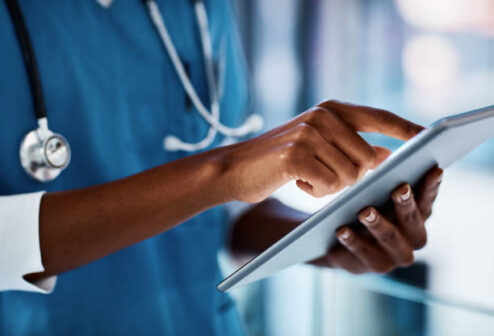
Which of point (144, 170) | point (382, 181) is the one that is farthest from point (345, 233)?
Answer: point (144, 170)

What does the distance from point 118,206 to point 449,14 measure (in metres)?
3.10

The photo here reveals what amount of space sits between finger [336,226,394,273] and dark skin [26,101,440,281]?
0.11 metres

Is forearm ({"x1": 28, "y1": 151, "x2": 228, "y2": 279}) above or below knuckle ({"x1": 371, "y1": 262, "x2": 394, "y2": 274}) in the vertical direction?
above

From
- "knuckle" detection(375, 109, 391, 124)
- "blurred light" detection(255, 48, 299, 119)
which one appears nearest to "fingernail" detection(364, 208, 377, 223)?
"knuckle" detection(375, 109, 391, 124)

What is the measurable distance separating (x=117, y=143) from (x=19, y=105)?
0.17m

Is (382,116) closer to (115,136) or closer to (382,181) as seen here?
(382,181)

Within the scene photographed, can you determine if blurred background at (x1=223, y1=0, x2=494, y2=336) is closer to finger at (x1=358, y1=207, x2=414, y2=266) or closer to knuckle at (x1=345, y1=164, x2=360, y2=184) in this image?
finger at (x1=358, y1=207, x2=414, y2=266)

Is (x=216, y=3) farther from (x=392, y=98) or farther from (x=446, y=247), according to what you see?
(x=392, y=98)

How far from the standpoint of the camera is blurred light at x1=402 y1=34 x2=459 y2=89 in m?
3.19

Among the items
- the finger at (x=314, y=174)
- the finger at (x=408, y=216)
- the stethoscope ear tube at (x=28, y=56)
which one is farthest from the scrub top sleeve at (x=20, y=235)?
the finger at (x=408, y=216)

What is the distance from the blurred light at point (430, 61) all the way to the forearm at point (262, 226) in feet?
8.65

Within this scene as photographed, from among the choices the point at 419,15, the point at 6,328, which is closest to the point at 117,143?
the point at 6,328

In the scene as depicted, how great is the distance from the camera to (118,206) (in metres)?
0.53

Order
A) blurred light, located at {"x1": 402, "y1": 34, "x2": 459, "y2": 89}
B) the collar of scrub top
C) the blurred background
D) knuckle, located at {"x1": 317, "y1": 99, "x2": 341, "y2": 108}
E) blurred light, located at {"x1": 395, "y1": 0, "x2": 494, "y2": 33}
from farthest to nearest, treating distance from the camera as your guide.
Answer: blurred light, located at {"x1": 402, "y1": 34, "x2": 459, "y2": 89}
blurred light, located at {"x1": 395, "y1": 0, "x2": 494, "y2": 33}
the blurred background
the collar of scrub top
knuckle, located at {"x1": 317, "y1": 99, "x2": 341, "y2": 108}
